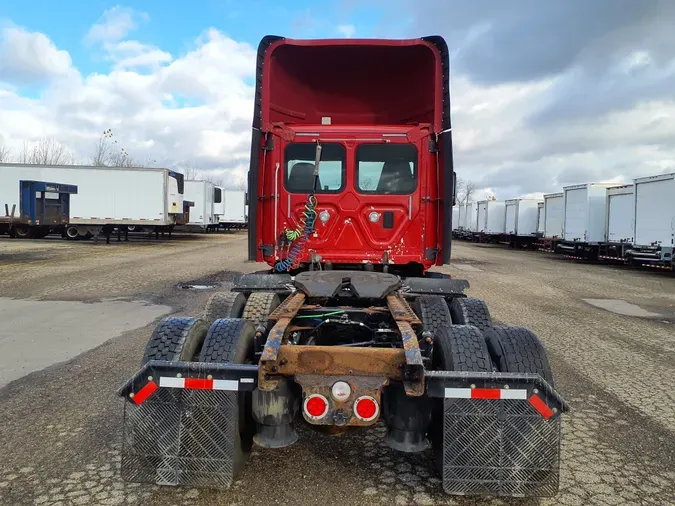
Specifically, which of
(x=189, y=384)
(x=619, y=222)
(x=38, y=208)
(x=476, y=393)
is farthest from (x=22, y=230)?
(x=476, y=393)

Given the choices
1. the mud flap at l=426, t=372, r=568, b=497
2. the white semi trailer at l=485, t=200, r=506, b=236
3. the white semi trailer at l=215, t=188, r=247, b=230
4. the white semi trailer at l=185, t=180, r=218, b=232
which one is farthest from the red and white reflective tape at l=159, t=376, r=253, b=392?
the white semi trailer at l=215, t=188, r=247, b=230

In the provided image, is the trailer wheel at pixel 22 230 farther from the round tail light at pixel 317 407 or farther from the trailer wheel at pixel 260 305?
the round tail light at pixel 317 407

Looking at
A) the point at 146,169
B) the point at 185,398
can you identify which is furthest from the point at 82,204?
the point at 185,398

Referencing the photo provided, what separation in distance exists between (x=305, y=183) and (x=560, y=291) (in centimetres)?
939

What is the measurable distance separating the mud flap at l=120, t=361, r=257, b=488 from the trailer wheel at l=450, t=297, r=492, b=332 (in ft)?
8.28

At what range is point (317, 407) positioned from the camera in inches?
108

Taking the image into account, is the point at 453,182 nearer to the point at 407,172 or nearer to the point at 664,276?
the point at 407,172

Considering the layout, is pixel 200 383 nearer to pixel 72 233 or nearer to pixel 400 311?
pixel 400 311

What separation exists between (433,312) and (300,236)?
1.93 meters

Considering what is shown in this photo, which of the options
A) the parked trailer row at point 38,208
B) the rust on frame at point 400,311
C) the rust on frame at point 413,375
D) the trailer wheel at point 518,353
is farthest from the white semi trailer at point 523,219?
the rust on frame at point 413,375

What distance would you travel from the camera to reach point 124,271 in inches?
596

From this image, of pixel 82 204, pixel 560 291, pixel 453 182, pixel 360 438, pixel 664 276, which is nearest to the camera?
pixel 360 438

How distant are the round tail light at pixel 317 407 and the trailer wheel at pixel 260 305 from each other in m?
2.13

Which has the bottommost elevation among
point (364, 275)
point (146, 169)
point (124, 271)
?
point (124, 271)
